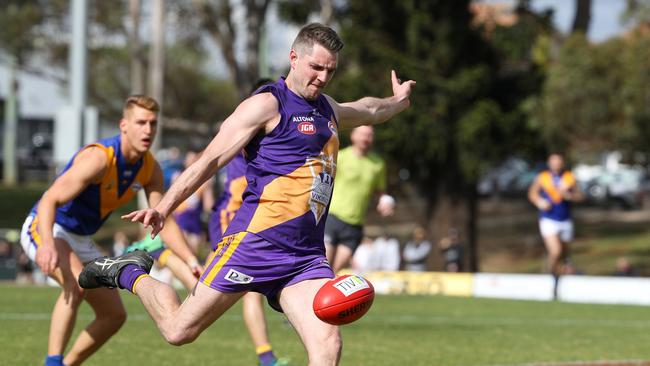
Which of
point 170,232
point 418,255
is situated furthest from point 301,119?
point 418,255

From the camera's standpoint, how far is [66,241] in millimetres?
8406

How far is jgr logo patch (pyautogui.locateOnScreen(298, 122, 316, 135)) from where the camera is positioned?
21.3 feet

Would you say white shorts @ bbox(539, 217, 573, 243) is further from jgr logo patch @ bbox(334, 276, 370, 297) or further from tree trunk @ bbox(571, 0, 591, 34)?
tree trunk @ bbox(571, 0, 591, 34)

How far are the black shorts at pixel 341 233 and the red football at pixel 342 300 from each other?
6822 millimetres

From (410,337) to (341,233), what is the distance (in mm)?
1615

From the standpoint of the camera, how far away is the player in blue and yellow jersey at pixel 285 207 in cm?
638

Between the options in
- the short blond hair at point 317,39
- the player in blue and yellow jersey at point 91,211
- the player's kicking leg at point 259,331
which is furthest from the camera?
the player's kicking leg at point 259,331

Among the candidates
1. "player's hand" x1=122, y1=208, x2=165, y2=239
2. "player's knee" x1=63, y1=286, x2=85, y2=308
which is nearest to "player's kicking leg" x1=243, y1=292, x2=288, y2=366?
"player's knee" x1=63, y1=286, x2=85, y2=308

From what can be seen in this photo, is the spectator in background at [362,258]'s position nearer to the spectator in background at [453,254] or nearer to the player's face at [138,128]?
the spectator in background at [453,254]

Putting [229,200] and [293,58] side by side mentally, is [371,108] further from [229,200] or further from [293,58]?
[229,200]

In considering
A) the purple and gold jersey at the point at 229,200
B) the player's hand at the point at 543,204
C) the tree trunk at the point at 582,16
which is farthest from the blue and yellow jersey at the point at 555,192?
the tree trunk at the point at 582,16

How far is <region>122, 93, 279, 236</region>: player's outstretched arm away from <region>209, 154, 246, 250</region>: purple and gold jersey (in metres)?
3.54

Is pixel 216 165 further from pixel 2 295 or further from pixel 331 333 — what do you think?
pixel 2 295

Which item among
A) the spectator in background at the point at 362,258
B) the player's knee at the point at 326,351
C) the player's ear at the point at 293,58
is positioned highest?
the player's ear at the point at 293,58
